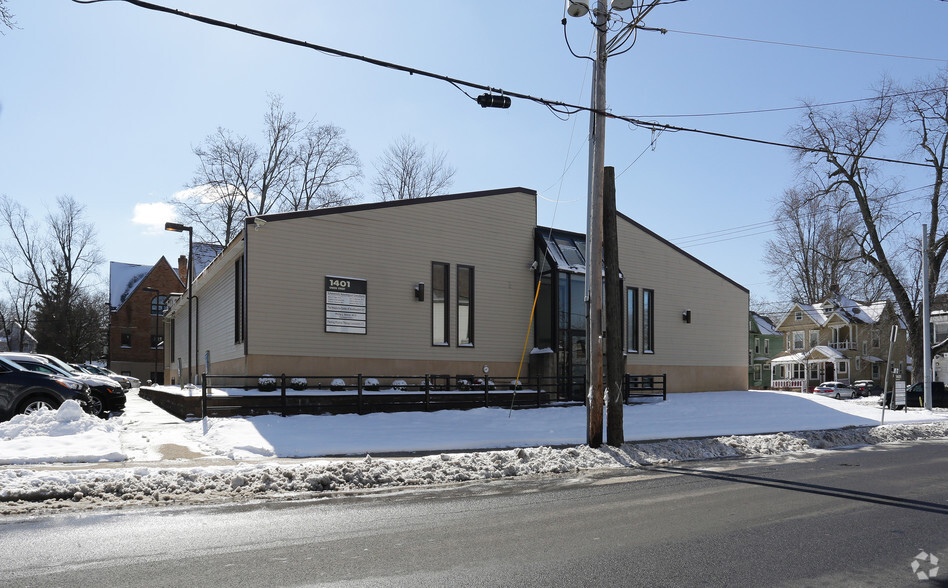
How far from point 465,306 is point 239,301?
7.53m

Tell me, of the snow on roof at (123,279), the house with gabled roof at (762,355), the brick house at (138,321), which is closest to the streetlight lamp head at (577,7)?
the house with gabled roof at (762,355)

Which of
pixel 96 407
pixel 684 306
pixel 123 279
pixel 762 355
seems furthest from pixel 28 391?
pixel 762 355

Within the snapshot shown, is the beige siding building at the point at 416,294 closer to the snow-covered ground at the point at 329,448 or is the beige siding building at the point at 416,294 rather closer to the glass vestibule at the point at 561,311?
the glass vestibule at the point at 561,311

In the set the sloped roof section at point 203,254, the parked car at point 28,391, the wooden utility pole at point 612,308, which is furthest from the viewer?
the sloped roof section at point 203,254

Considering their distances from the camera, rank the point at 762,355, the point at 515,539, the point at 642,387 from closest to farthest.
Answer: the point at 515,539 → the point at 642,387 → the point at 762,355

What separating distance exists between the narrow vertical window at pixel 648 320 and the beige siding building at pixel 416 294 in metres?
0.04

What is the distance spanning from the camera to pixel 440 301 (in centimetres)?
2398

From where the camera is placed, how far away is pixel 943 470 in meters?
11.4

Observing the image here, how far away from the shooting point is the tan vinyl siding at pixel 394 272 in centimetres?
2073

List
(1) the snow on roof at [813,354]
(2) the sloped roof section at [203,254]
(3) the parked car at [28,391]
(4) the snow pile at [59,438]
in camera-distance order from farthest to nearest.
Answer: (1) the snow on roof at [813,354]
(2) the sloped roof section at [203,254]
(3) the parked car at [28,391]
(4) the snow pile at [59,438]

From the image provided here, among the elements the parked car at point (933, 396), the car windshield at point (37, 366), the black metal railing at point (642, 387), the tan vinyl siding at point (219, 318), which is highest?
the tan vinyl siding at point (219, 318)

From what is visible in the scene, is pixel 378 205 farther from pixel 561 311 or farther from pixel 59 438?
pixel 59 438

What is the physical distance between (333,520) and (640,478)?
5291 millimetres

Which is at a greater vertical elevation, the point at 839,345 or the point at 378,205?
the point at 378,205
